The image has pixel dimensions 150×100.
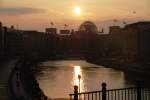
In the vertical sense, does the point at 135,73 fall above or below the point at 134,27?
below

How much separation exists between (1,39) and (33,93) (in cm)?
13066

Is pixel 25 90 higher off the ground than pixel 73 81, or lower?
higher

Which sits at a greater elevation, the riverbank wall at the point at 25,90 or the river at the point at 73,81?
the riverbank wall at the point at 25,90

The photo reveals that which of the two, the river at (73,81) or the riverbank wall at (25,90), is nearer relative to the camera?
the riverbank wall at (25,90)

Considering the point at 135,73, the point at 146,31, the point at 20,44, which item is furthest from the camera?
the point at 20,44

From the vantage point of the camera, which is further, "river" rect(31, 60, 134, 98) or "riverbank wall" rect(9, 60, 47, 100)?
"river" rect(31, 60, 134, 98)

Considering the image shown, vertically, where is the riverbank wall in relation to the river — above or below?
above

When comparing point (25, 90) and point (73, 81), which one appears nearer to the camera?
point (25, 90)

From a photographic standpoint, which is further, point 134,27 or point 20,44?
point 20,44

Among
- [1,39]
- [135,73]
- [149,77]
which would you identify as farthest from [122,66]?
[1,39]

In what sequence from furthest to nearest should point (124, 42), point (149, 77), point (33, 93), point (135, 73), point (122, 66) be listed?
point (124, 42) → point (122, 66) → point (135, 73) → point (149, 77) → point (33, 93)

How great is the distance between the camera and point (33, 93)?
32.2 meters

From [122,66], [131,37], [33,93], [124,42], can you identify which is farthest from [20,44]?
[33,93]

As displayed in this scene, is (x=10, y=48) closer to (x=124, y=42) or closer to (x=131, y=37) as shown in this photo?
(x=124, y=42)
